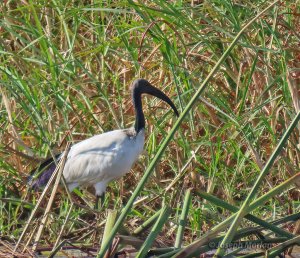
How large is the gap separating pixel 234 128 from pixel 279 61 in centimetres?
37

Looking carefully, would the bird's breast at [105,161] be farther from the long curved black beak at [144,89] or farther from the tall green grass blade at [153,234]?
the tall green grass blade at [153,234]

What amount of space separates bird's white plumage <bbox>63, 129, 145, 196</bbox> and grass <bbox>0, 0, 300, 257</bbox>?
3.0 inches

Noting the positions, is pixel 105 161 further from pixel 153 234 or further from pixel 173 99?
pixel 153 234

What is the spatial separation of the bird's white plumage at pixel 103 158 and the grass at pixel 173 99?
0.25 feet

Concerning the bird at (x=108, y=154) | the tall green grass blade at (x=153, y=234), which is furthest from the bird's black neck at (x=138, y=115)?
the tall green grass blade at (x=153, y=234)

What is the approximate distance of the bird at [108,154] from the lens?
4480mm

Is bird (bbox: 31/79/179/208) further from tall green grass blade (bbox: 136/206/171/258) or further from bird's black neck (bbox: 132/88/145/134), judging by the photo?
tall green grass blade (bbox: 136/206/171/258)

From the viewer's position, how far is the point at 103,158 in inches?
186

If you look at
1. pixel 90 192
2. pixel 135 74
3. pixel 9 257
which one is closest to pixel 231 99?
pixel 135 74

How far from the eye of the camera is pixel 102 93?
4.38 metres

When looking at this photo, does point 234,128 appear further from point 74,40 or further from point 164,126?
point 74,40

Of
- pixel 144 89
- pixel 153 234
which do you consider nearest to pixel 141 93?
pixel 144 89

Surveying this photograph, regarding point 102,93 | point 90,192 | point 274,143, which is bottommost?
point 90,192

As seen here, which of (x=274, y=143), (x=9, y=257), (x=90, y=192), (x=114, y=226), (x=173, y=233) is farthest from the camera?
(x=90, y=192)
